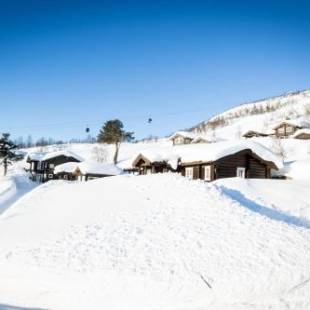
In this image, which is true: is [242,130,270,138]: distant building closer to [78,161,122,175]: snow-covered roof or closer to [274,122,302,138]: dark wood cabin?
[274,122,302,138]: dark wood cabin

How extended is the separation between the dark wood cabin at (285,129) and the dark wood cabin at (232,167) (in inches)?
1679

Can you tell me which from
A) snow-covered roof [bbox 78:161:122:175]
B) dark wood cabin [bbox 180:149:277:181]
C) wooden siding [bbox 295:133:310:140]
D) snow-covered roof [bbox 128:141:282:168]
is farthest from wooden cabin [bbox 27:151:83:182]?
wooden siding [bbox 295:133:310:140]

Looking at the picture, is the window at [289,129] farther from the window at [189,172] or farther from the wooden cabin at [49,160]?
the window at [189,172]

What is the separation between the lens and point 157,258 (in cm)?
1075

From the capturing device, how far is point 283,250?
441 inches

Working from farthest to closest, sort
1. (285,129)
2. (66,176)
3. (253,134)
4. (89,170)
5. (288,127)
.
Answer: (253,134)
(285,129)
(288,127)
(66,176)
(89,170)

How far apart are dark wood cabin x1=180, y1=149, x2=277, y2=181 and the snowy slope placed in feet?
51.4

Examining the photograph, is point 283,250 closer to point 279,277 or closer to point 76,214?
point 279,277

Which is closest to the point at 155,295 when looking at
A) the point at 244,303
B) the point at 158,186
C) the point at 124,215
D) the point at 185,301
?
the point at 185,301

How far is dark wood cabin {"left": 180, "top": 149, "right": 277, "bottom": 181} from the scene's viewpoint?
3177 centimetres

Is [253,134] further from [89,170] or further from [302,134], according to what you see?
[89,170]

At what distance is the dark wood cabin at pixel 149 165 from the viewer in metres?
36.8

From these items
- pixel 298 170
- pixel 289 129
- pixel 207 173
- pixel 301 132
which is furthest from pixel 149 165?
pixel 289 129

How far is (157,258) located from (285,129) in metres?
72.0
